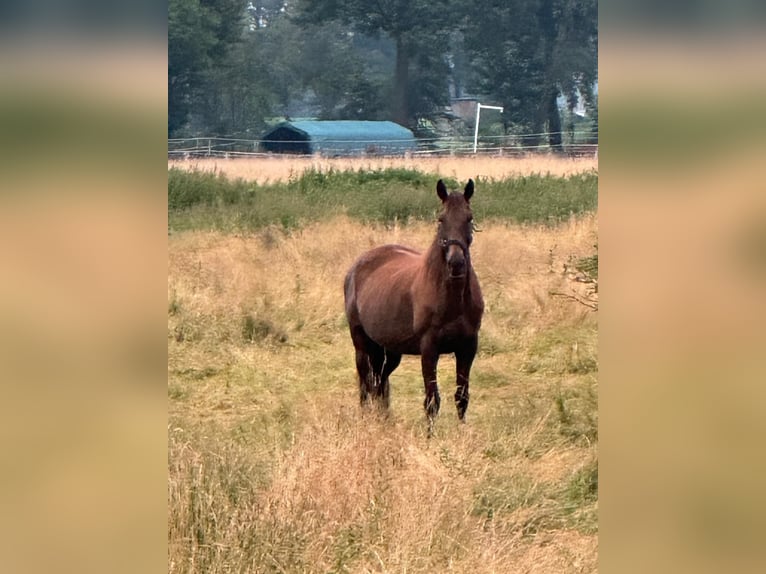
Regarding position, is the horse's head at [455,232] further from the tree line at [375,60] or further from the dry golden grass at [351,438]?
the tree line at [375,60]

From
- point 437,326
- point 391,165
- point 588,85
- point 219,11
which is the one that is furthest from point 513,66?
point 437,326

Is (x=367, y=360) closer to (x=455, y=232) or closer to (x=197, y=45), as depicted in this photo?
(x=455, y=232)

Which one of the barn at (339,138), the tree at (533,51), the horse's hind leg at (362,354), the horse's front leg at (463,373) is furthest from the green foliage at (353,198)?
the horse's front leg at (463,373)

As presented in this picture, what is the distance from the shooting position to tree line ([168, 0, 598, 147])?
15906 millimetres

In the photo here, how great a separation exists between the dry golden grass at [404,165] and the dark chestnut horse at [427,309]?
9.56 metres

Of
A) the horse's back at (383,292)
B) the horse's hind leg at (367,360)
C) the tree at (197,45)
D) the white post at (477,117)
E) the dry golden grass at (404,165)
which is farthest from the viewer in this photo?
the white post at (477,117)

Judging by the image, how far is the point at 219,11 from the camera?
16500mm

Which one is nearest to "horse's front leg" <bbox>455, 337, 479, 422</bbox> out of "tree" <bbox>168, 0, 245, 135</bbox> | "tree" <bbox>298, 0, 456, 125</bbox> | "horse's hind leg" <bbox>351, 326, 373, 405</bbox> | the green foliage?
"horse's hind leg" <bbox>351, 326, 373, 405</bbox>

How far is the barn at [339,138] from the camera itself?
55.4 feet

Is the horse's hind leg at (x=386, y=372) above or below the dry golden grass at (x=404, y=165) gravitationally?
below

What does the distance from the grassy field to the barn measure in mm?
5518
